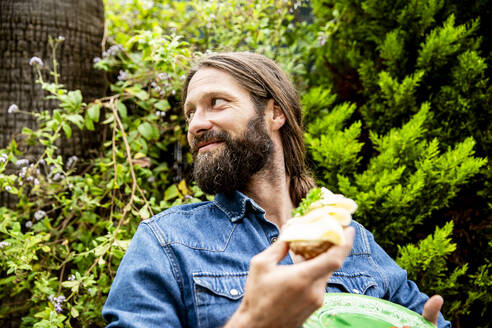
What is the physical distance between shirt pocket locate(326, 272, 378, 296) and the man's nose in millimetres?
983

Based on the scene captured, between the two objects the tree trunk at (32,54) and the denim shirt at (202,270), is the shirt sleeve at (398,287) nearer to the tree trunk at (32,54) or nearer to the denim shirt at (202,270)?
the denim shirt at (202,270)

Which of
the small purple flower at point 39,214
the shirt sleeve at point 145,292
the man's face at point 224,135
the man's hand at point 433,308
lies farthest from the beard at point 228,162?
the small purple flower at point 39,214

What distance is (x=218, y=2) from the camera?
3666 millimetres

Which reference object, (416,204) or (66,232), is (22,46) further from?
(416,204)

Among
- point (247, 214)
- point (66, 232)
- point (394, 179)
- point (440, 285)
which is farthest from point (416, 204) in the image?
point (66, 232)

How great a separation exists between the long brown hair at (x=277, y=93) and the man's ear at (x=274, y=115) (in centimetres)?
2

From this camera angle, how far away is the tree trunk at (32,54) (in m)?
2.87

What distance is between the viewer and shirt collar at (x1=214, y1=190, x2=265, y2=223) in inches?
78.2

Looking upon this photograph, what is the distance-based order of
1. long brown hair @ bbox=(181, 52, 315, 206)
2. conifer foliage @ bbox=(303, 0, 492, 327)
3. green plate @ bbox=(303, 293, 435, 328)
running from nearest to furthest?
→ green plate @ bbox=(303, 293, 435, 328), long brown hair @ bbox=(181, 52, 315, 206), conifer foliage @ bbox=(303, 0, 492, 327)

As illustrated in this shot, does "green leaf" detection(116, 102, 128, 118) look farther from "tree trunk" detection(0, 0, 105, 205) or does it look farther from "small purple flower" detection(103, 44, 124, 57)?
"small purple flower" detection(103, 44, 124, 57)

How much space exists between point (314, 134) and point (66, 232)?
1.92 meters

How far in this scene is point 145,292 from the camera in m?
1.53

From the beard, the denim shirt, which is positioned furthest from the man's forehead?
the denim shirt

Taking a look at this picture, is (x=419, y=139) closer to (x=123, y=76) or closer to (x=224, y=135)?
(x=224, y=135)
